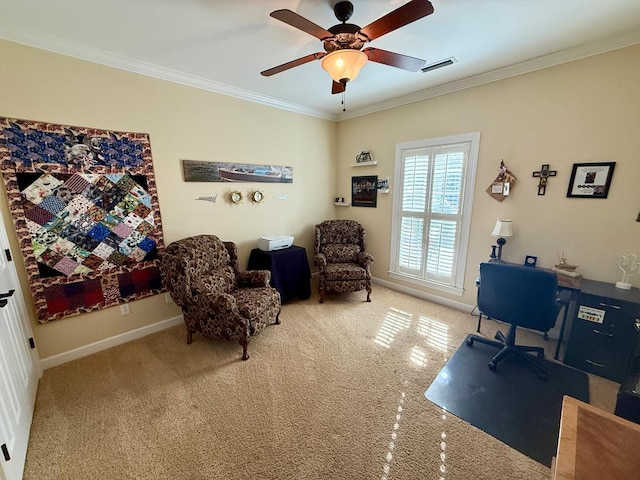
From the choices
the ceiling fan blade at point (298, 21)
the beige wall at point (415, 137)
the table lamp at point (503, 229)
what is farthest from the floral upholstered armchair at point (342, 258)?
the ceiling fan blade at point (298, 21)

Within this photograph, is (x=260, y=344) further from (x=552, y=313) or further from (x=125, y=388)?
(x=552, y=313)

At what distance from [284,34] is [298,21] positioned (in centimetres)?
73

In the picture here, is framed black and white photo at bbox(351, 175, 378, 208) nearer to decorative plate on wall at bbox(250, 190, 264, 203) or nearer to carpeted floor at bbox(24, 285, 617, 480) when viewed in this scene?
decorative plate on wall at bbox(250, 190, 264, 203)

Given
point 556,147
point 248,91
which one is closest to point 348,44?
point 248,91

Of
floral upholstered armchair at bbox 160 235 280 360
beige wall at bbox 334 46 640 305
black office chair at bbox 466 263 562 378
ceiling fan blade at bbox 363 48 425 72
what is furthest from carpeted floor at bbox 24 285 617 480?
ceiling fan blade at bbox 363 48 425 72

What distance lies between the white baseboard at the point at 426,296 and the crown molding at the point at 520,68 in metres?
2.51

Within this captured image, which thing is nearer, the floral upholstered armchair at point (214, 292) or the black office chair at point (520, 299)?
the black office chair at point (520, 299)

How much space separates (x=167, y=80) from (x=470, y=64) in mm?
2988

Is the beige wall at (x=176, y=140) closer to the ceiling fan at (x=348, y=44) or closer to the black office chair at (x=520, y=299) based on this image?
the ceiling fan at (x=348, y=44)

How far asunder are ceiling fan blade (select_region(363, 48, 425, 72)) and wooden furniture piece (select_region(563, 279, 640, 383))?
7.36 feet

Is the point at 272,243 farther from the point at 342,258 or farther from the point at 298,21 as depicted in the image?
the point at 298,21

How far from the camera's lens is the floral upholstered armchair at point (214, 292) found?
2.31 m

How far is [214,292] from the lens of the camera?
244 centimetres

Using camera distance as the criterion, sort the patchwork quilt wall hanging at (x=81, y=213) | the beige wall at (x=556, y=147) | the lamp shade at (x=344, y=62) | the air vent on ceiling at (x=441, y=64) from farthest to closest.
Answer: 1. the air vent on ceiling at (x=441, y=64)
2. the beige wall at (x=556, y=147)
3. the patchwork quilt wall hanging at (x=81, y=213)
4. the lamp shade at (x=344, y=62)
